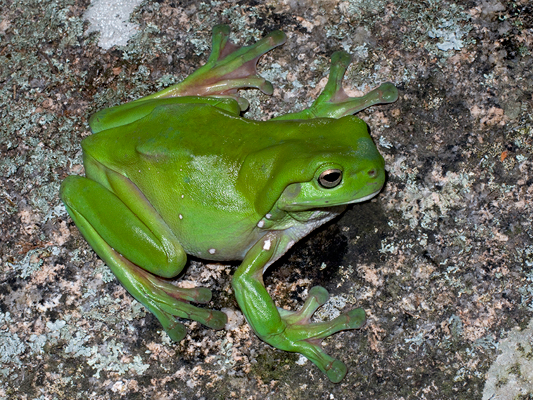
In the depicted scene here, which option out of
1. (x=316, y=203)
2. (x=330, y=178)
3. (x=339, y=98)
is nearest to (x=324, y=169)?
(x=330, y=178)

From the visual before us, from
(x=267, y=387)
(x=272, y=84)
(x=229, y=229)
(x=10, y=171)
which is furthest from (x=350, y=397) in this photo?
(x=10, y=171)

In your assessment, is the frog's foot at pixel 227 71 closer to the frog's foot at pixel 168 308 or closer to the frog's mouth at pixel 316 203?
the frog's mouth at pixel 316 203

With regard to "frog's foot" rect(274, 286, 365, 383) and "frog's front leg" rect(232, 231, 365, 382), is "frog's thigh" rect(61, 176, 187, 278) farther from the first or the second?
"frog's foot" rect(274, 286, 365, 383)

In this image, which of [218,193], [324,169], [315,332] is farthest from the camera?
[315,332]

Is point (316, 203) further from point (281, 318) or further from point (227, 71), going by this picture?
point (227, 71)

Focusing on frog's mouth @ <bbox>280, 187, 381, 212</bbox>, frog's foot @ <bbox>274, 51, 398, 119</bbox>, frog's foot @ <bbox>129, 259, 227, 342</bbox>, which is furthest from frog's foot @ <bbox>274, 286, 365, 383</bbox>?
frog's foot @ <bbox>274, 51, 398, 119</bbox>

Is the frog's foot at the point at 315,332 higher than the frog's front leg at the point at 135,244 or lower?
lower

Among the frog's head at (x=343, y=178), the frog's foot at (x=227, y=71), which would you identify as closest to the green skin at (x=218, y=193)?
the frog's head at (x=343, y=178)
